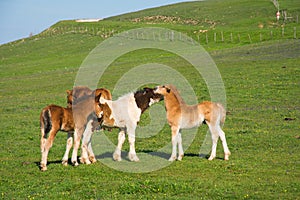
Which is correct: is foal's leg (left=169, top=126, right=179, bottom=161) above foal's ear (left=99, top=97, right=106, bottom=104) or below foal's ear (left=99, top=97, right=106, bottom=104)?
below

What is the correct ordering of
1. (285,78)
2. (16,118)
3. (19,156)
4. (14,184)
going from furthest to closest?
(285,78) → (16,118) → (19,156) → (14,184)

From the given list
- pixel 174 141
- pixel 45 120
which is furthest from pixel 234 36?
pixel 45 120

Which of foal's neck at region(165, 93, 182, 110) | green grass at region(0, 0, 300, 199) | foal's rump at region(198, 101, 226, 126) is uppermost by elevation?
foal's neck at region(165, 93, 182, 110)

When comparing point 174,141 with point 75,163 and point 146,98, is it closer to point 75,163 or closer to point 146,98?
point 146,98

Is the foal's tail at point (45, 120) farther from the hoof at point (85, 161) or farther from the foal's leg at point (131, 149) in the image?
the foal's leg at point (131, 149)

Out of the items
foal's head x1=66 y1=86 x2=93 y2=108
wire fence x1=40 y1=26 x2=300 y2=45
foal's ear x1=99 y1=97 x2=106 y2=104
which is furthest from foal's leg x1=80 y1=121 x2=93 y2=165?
wire fence x1=40 y1=26 x2=300 y2=45

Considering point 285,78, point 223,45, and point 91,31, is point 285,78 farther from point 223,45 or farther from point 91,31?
point 91,31

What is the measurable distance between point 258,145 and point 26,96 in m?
21.7

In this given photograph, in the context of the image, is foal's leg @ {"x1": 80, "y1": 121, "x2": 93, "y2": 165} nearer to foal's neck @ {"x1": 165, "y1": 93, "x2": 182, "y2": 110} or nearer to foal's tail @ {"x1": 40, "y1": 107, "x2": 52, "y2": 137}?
foal's tail @ {"x1": 40, "y1": 107, "x2": 52, "y2": 137}

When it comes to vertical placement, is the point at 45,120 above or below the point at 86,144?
above

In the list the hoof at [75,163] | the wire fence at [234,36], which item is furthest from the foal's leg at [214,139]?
the wire fence at [234,36]

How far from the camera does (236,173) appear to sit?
12961mm

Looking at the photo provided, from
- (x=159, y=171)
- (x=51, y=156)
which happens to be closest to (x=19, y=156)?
(x=51, y=156)

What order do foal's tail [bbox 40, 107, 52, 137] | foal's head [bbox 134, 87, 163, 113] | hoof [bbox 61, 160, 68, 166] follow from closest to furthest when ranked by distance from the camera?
foal's tail [bbox 40, 107, 52, 137]
hoof [bbox 61, 160, 68, 166]
foal's head [bbox 134, 87, 163, 113]
